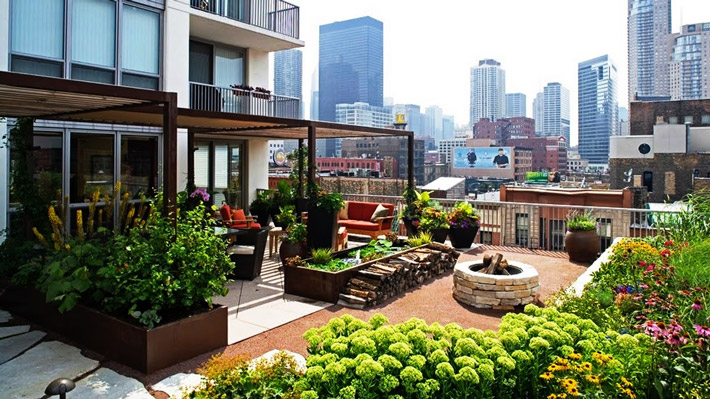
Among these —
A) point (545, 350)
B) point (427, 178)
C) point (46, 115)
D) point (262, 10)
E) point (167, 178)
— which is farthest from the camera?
point (427, 178)

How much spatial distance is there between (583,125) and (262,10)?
18354cm

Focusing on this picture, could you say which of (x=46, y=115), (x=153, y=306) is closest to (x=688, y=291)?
(x=153, y=306)

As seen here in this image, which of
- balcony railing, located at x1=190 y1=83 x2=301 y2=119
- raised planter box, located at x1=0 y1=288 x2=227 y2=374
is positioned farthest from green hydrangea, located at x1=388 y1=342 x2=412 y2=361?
balcony railing, located at x1=190 y1=83 x2=301 y2=119

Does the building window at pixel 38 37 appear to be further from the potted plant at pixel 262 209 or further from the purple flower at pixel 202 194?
the potted plant at pixel 262 209

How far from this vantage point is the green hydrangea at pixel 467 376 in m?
2.73

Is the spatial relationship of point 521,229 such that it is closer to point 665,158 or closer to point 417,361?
point 417,361

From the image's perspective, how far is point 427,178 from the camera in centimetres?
9562

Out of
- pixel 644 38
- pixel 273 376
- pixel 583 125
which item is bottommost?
pixel 273 376

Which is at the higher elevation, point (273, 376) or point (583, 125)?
point (583, 125)

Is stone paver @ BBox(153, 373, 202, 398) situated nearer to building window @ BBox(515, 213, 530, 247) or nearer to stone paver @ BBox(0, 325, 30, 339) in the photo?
stone paver @ BBox(0, 325, 30, 339)

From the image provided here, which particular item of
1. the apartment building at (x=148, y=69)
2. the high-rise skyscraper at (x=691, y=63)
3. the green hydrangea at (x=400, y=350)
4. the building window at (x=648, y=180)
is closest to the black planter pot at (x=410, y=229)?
the apartment building at (x=148, y=69)

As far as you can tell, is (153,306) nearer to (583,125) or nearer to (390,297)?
(390,297)

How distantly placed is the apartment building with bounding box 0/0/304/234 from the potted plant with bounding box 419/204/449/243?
5048 mm

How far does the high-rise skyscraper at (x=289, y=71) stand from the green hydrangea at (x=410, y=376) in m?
160
